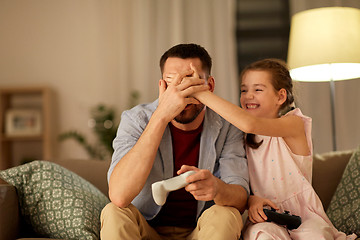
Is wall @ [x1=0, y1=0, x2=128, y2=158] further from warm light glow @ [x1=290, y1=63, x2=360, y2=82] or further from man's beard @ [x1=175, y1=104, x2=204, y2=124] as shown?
man's beard @ [x1=175, y1=104, x2=204, y2=124]

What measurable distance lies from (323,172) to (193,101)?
0.86 m

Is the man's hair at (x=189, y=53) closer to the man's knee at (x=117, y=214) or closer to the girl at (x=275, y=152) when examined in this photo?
the girl at (x=275, y=152)

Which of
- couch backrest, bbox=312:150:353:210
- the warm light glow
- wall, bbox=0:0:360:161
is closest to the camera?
couch backrest, bbox=312:150:353:210

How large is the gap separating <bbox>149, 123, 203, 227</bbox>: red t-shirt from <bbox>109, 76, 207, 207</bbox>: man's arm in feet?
0.61

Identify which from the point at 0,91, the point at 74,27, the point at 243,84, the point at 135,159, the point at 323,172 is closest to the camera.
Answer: the point at 135,159

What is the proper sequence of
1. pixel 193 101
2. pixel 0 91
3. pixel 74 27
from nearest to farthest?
pixel 193 101 → pixel 0 91 → pixel 74 27

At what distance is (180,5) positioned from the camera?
3.99 meters

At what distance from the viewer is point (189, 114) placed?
157 centimetres

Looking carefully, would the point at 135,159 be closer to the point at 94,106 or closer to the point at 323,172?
the point at 323,172

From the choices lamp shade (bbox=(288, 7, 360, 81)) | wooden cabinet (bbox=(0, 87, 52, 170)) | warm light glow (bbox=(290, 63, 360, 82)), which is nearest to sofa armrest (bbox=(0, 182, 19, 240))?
lamp shade (bbox=(288, 7, 360, 81))

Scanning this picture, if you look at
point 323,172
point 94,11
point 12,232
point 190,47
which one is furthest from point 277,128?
point 94,11

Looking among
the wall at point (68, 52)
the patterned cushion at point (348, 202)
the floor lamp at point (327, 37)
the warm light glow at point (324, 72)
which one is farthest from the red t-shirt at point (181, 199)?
the wall at point (68, 52)

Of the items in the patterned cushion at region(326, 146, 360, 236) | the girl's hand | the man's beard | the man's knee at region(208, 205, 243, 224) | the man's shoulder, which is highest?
the man's beard

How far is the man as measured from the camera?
1.32 metres
